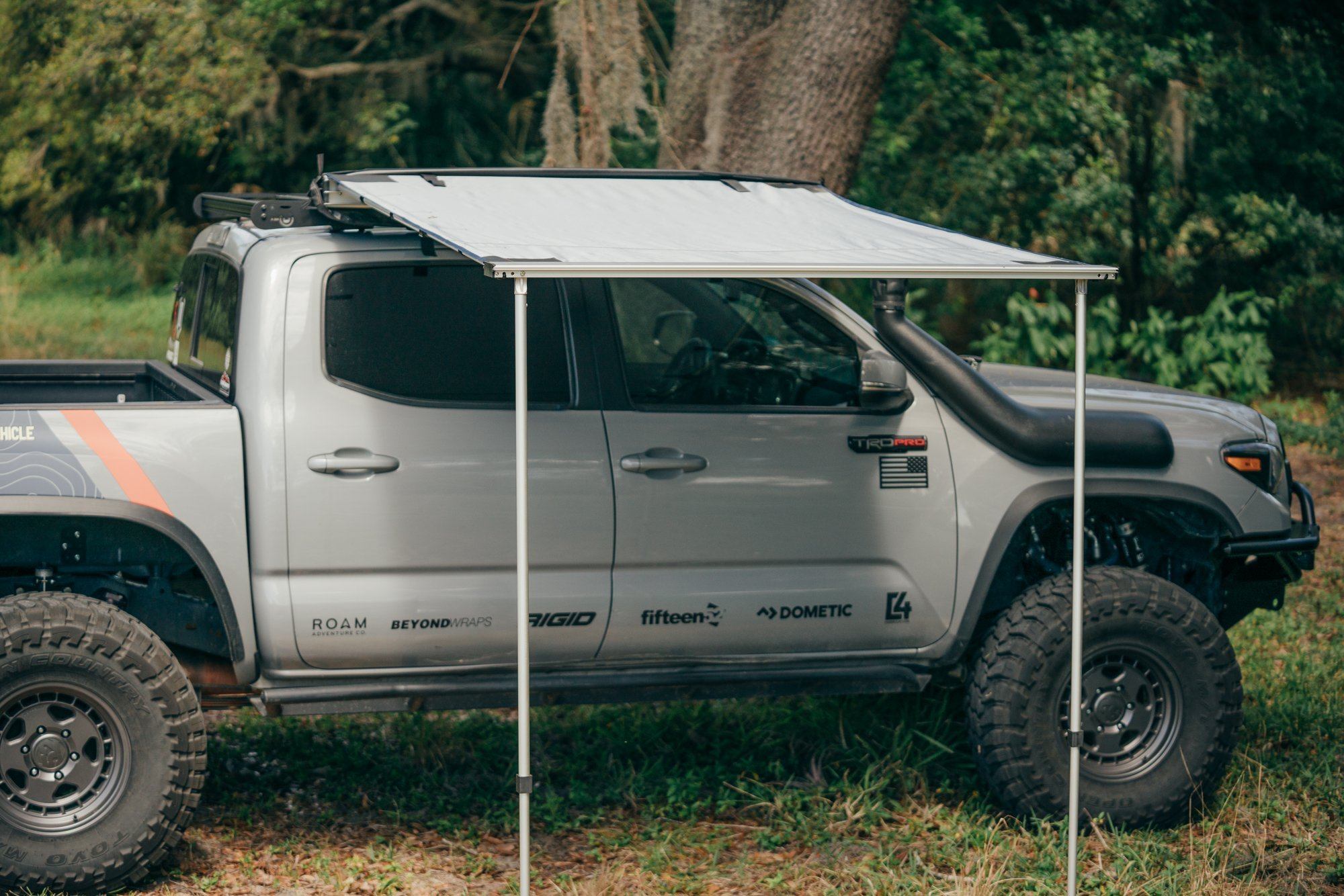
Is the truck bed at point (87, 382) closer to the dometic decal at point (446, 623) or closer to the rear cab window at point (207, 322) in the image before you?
the rear cab window at point (207, 322)

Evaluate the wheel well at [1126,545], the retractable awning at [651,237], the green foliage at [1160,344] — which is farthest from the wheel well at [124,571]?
the green foliage at [1160,344]

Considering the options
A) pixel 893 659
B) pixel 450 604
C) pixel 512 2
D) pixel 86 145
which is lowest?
pixel 893 659

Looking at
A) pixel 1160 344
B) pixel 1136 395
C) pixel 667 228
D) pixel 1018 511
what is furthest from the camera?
pixel 1160 344

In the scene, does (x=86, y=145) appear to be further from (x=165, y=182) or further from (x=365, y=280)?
(x=365, y=280)

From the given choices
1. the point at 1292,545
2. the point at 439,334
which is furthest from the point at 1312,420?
the point at 439,334

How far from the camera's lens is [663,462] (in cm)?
467

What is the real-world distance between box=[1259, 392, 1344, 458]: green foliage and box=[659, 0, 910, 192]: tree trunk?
4.48 meters

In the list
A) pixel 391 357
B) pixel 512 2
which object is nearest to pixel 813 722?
pixel 391 357

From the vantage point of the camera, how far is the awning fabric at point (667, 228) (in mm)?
3715

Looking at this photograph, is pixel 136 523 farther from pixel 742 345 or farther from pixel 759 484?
pixel 742 345

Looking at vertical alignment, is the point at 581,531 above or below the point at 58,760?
above

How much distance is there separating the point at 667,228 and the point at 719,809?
7.06ft

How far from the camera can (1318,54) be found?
12539 mm

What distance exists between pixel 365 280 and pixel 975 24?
10253 mm
